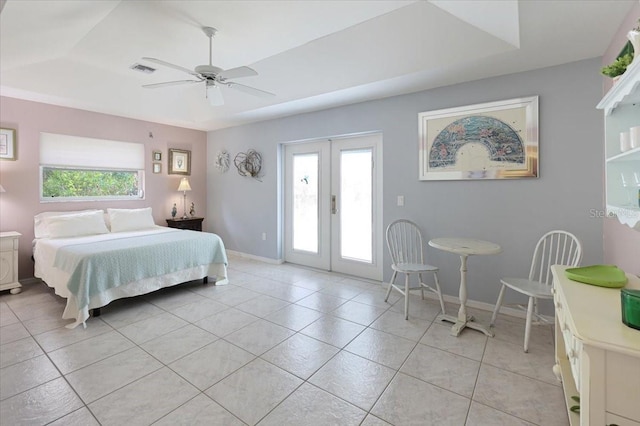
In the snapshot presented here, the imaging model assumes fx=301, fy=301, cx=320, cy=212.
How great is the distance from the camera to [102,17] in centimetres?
251

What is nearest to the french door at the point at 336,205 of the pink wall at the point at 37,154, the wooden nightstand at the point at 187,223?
the wooden nightstand at the point at 187,223

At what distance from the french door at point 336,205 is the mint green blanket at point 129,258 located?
138 centimetres

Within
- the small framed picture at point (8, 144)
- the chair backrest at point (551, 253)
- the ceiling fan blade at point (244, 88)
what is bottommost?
the chair backrest at point (551, 253)

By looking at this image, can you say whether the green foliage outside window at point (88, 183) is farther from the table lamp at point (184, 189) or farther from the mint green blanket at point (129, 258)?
the mint green blanket at point (129, 258)

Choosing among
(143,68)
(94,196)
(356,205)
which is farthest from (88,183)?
(356,205)

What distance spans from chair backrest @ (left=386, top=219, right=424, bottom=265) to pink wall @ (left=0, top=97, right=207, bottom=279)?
13.7ft

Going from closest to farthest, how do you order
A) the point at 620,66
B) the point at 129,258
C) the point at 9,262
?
the point at 620,66 → the point at 129,258 → the point at 9,262

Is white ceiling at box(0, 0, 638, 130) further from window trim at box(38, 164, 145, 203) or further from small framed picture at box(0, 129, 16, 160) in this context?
window trim at box(38, 164, 145, 203)

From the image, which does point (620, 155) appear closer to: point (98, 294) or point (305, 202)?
point (305, 202)

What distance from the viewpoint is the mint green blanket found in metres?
2.79

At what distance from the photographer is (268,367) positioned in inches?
84.1

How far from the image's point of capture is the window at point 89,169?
13.8 ft

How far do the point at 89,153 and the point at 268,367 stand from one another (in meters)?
A: 4.44

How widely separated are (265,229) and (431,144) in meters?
3.02
